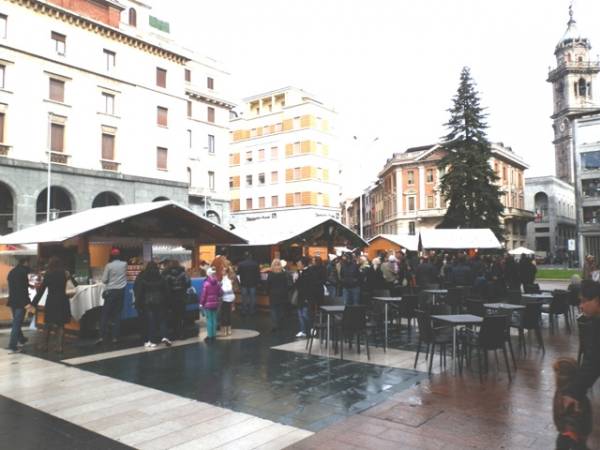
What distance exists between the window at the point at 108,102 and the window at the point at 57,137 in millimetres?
3395

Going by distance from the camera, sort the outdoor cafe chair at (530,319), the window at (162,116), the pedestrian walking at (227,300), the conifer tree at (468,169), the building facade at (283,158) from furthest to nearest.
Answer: the building facade at (283,158) < the conifer tree at (468,169) < the window at (162,116) < the pedestrian walking at (227,300) < the outdoor cafe chair at (530,319)

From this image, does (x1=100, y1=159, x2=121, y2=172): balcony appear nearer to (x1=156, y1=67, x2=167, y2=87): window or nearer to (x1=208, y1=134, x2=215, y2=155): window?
(x1=156, y1=67, x2=167, y2=87): window

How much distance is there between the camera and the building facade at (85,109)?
26500 millimetres

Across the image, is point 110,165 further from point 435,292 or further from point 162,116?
point 435,292

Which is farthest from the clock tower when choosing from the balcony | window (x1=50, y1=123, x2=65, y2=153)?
window (x1=50, y1=123, x2=65, y2=153)

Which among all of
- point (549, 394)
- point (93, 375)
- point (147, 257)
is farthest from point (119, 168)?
point (549, 394)

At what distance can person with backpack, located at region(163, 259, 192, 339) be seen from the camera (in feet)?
35.1

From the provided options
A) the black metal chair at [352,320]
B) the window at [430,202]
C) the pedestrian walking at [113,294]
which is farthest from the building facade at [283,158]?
the black metal chair at [352,320]

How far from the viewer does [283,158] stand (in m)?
54.6

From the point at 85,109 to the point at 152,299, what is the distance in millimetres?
24522

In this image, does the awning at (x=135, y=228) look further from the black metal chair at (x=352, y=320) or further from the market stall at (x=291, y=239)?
the black metal chair at (x=352, y=320)

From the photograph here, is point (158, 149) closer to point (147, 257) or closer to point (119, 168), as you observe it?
point (119, 168)

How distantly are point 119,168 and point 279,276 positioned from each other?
23303mm

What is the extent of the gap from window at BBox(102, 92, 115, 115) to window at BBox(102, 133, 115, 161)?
160cm
